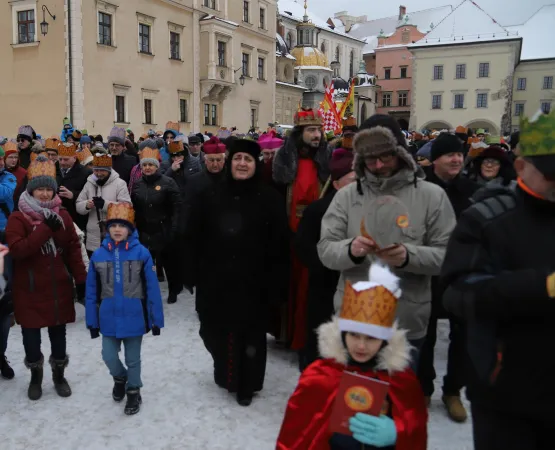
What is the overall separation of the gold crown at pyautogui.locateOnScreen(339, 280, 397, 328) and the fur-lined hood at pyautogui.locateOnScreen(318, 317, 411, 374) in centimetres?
10

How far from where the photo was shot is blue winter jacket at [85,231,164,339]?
4012 mm

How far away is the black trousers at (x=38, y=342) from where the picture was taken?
13.9ft

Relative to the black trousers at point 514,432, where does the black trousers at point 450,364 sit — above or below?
below

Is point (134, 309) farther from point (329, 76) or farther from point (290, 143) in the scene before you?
point (329, 76)

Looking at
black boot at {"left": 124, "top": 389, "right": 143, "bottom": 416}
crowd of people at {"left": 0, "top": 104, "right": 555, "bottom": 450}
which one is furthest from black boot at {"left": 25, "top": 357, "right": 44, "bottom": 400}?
black boot at {"left": 124, "top": 389, "right": 143, "bottom": 416}

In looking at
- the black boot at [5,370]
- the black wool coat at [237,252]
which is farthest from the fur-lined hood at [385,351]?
the black boot at [5,370]

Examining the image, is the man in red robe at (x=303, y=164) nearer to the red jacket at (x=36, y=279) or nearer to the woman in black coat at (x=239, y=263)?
the woman in black coat at (x=239, y=263)

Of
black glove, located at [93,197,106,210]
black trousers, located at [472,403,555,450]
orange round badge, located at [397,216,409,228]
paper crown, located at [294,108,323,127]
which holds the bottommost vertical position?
black trousers, located at [472,403,555,450]

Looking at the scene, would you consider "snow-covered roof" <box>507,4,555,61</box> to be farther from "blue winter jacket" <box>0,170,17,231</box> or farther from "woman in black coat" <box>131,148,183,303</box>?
"blue winter jacket" <box>0,170,17,231</box>

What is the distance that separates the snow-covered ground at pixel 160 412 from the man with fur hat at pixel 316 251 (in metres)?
0.69

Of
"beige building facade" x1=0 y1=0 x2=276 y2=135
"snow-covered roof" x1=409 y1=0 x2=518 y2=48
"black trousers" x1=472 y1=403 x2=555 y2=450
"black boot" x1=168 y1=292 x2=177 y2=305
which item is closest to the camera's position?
"black trousers" x1=472 y1=403 x2=555 y2=450

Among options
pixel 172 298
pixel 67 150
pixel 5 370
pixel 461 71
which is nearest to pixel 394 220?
pixel 5 370

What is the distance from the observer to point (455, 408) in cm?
402

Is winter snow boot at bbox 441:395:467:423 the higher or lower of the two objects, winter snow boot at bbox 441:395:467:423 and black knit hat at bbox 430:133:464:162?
the lower
